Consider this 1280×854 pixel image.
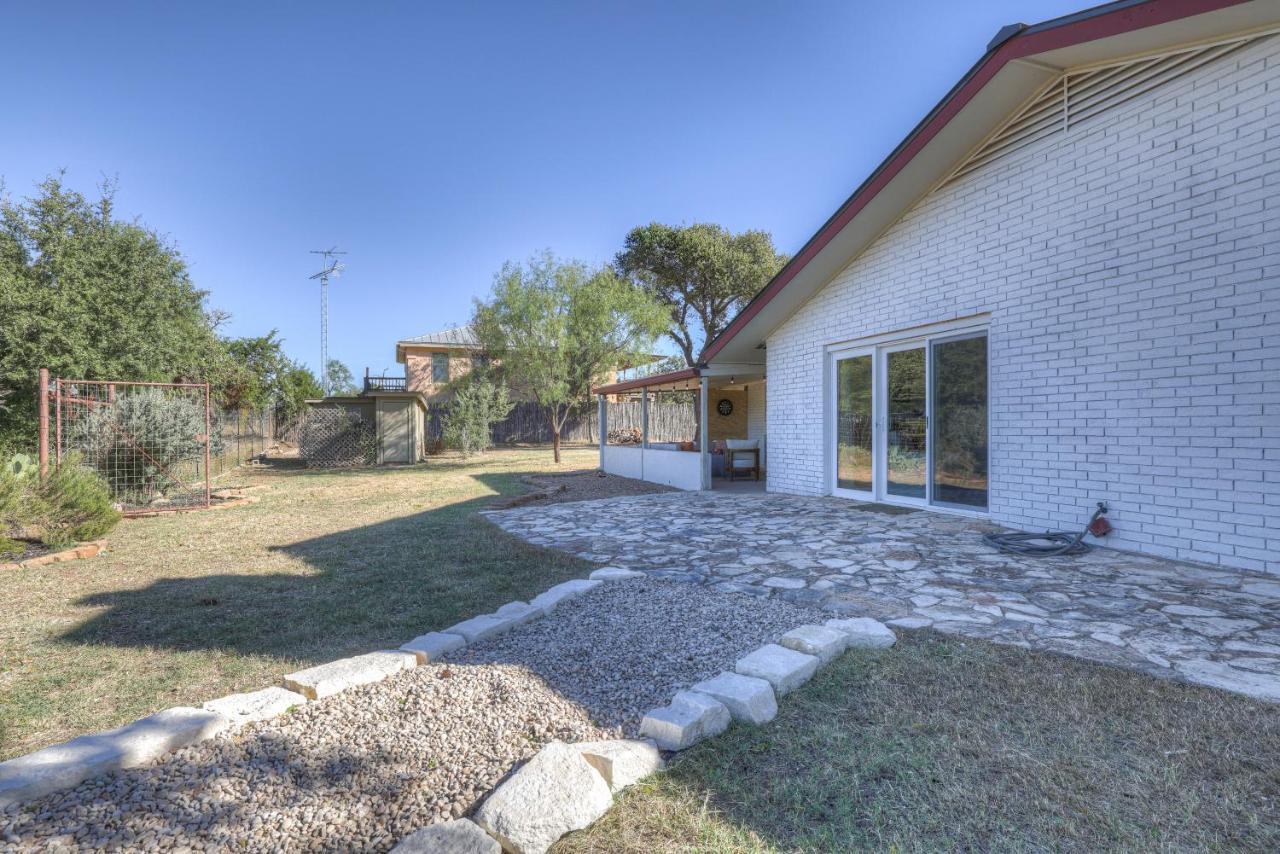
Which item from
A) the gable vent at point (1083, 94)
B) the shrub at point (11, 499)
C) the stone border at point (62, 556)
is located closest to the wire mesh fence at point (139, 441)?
the shrub at point (11, 499)

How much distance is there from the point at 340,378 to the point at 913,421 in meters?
32.1

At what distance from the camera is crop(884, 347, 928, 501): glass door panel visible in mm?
7172

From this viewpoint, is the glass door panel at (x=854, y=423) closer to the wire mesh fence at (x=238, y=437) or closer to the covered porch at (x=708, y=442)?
the covered porch at (x=708, y=442)

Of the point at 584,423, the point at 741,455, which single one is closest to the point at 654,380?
the point at 741,455

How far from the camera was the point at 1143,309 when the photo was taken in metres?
4.91

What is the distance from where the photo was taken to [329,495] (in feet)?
33.3

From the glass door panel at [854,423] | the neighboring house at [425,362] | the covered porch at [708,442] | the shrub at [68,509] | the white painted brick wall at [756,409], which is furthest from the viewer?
the neighboring house at [425,362]

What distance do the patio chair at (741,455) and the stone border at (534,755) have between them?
28.6ft

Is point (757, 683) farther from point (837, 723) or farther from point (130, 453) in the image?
point (130, 453)

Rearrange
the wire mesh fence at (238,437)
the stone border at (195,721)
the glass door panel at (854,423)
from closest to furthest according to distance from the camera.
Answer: the stone border at (195,721) → the glass door panel at (854,423) → the wire mesh fence at (238,437)

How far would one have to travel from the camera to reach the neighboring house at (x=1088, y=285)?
4328 mm

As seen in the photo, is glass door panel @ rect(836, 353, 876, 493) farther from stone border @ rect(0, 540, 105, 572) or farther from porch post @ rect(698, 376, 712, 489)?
stone border @ rect(0, 540, 105, 572)

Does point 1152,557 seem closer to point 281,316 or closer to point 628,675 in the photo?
point 628,675

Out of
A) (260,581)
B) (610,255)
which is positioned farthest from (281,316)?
(260,581)
